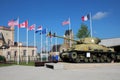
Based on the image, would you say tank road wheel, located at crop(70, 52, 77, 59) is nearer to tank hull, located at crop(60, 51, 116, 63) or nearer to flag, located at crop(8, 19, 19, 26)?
tank hull, located at crop(60, 51, 116, 63)

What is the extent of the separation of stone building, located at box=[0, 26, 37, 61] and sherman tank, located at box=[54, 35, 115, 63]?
37101 mm

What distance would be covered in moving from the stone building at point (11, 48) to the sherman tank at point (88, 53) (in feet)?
122

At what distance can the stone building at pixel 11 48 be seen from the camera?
7148 cm


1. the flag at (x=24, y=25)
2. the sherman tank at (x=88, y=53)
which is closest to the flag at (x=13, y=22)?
the flag at (x=24, y=25)

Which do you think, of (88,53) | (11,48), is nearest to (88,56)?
(88,53)

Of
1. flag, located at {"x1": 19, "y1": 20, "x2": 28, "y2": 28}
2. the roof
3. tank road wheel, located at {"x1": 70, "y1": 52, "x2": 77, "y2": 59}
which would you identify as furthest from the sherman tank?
the roof

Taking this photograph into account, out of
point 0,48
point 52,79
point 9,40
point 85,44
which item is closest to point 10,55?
point 0,48

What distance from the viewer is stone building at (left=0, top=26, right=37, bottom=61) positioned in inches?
2814

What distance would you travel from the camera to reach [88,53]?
93.8 feet

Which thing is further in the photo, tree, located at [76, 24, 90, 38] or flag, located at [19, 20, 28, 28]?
tree, located at [76, 24, 90, 38]

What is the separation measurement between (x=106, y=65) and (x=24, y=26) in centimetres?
2142

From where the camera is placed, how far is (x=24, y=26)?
4291 cm

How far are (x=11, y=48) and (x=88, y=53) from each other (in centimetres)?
4937

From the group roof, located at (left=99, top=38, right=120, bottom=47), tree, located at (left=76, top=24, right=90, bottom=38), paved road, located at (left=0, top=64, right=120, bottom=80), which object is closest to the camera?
paved road, located at (left=0, top=64, right=120, bottom=80)
